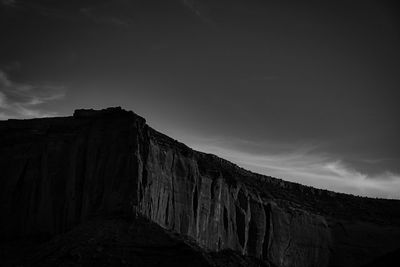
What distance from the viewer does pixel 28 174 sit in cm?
5612

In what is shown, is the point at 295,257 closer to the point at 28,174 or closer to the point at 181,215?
the point at 181,215

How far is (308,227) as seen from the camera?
86.4 m

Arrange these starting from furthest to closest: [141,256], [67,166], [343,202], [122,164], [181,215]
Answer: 1. [343,202]
2. [181,215]
3. [67,166]
4. [122,164]
5. [141,256]

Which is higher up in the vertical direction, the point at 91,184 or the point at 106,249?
the point at 91,184

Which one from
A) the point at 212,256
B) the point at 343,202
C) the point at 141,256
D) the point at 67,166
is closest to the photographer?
the point at 141,256

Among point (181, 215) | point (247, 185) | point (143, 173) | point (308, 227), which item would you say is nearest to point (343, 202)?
point (308, 227)

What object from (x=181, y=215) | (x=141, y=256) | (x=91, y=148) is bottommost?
(x=141, y=256)

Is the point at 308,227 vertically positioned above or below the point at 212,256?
above

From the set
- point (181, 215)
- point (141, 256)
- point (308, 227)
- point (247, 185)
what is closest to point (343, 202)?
point (308, 227)

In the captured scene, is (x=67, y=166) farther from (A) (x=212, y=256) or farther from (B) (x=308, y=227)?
(B) (x=308, y=227)

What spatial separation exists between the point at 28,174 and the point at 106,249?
59.8 ft

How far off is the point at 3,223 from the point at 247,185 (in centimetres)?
3401

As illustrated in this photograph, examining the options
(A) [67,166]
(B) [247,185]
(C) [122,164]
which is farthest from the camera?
(B) [247,185]

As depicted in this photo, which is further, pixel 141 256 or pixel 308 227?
pixel 308 227
